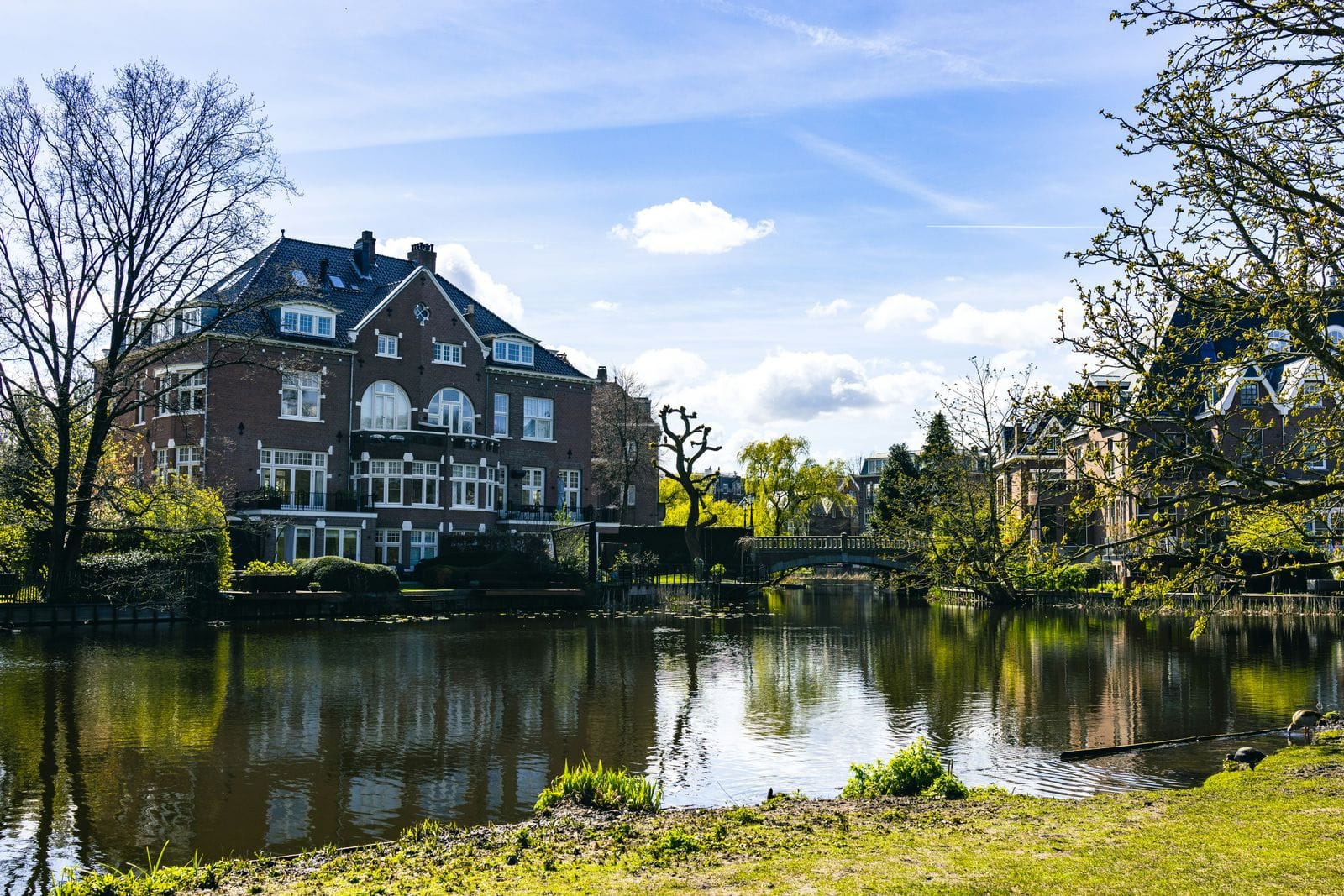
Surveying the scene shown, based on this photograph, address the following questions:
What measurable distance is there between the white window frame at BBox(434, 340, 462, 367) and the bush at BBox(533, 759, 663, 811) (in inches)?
1599

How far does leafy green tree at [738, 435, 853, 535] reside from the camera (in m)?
78.5

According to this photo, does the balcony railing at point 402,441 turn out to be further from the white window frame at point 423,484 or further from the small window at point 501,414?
the small window at point 501,414

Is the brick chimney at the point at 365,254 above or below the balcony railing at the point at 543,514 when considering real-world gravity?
above

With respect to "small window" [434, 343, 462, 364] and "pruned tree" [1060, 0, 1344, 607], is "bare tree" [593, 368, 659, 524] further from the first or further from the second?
"pruned tree" [1060, 0, 1344, 607]

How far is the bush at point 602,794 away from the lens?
11.2 m

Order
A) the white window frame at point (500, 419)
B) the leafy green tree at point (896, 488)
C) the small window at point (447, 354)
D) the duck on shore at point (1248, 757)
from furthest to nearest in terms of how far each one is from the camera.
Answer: the leafy green tree at point (896, 488) → the white window frame at point (500, 419) → the small window at point (447, 354) → the duck on shore at point (1248, 757)

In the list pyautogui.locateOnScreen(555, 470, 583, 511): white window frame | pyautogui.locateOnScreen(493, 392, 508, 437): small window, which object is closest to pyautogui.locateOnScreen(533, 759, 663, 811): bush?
pyautogui.locateOnScreen(493, 392, 508, 437): small window

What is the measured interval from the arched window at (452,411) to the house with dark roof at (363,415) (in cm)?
6

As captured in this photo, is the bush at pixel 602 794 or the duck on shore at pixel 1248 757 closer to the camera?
the bush at pixel 602 794

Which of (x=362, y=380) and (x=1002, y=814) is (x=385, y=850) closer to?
(x=1002, y=814)

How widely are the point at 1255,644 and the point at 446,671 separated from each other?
23196 mm

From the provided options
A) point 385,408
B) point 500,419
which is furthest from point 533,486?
point 385,408

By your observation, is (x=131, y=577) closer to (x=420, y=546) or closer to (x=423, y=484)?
(x=420, y=546)

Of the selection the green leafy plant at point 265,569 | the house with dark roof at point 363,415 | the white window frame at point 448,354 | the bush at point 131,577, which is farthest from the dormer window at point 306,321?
the bush at point 131,577
